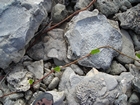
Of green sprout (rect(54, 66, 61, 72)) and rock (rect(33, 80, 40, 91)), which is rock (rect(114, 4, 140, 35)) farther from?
rock (rect(33, 80, 40, 91))

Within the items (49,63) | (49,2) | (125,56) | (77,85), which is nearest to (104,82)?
(77,85)

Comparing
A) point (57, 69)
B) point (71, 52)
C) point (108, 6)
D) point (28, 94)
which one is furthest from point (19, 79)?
point (108, 6)

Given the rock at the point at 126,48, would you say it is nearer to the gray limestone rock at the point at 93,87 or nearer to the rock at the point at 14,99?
Answer: the gray limestone rock at the point at 93,87

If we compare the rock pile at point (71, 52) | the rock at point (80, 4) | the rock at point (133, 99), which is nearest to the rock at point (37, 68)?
the rock pile at point (71, 52)

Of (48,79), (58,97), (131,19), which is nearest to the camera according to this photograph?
(58,97)

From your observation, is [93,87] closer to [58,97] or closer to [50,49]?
[58,97]

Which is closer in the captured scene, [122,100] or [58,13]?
[122,100]

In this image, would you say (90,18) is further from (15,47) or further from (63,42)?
(15,47)
